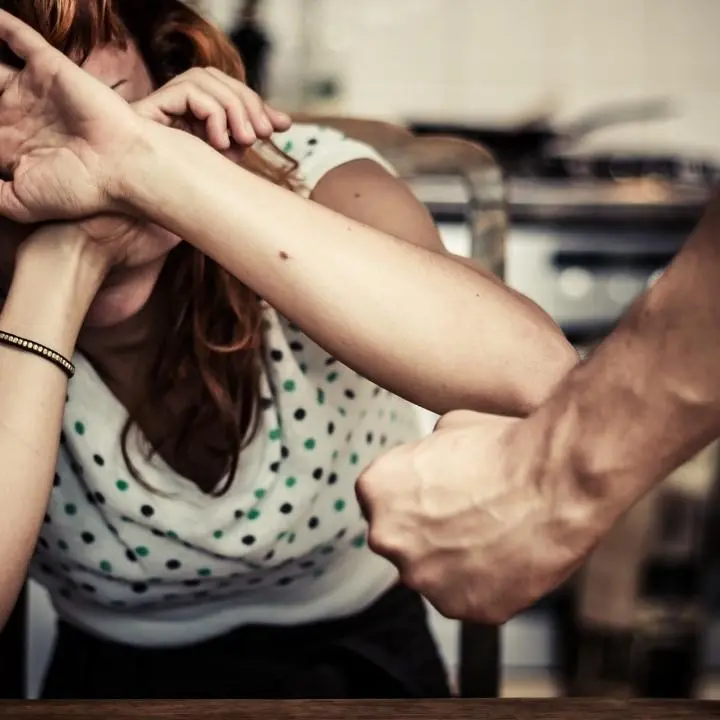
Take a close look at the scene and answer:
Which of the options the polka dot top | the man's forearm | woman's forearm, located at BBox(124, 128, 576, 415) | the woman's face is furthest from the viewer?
the polka dot top

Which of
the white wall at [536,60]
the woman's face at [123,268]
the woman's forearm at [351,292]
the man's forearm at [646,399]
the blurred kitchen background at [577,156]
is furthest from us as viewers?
the white wall at [536,60]

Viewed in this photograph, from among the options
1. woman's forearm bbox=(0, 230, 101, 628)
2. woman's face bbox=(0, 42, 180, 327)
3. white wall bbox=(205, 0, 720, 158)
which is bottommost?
woman's forearm bbox=(0, 230, 101, 628)

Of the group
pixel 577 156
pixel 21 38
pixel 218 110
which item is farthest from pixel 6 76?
pixel 577 156

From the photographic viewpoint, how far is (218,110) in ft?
Answer: 1.98

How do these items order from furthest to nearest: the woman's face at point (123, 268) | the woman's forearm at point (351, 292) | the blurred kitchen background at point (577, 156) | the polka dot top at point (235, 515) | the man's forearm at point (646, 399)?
the blurred kitchen background at point (577, 156) → the polka dot top at point (235, 515) → the woman's face at point (123, 268) → the woman's forearm at point (351, 292) → the man's forearm at point (646, 399)

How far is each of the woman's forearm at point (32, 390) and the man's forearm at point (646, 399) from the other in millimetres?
295

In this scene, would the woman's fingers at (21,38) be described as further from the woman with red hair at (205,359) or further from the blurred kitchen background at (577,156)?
the blurred kitchen background at (577,156)

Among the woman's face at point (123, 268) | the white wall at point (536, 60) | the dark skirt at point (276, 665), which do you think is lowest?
the dark skirt at point (276, 665)

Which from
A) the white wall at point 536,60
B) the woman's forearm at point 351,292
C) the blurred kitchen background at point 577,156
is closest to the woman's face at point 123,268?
the woman's forearm at point 351,292

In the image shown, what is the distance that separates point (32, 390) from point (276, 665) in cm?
38

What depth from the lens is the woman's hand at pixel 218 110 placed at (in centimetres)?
60

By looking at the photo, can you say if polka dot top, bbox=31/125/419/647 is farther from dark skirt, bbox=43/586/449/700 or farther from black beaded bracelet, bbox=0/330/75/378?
black beaded bracelet, bbox=0/330/75/378

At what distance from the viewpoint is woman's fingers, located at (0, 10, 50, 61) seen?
0.59 metres

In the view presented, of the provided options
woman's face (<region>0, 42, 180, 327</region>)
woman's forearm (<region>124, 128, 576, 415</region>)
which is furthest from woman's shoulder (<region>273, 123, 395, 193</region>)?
woman's forearm (<region>124, 128, 576, 415</region>)
